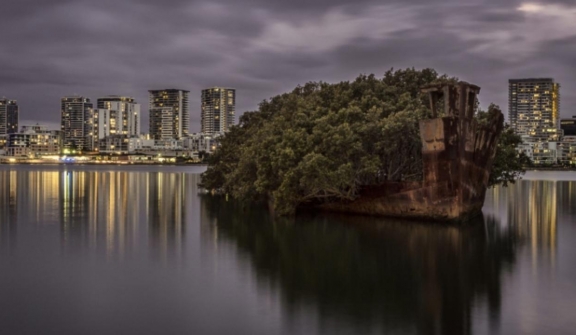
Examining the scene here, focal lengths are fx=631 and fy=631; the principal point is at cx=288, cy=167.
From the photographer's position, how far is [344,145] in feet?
122

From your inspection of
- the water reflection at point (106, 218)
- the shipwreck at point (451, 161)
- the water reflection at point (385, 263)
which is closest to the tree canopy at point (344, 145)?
the water reflection at point (385, 263)

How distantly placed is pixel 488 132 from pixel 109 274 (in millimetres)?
23318

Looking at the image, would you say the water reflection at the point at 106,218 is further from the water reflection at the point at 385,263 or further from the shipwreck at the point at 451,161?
the shipwreck at the point at 451,161

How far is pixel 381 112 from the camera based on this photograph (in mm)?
39938

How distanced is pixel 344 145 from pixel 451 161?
6774mm

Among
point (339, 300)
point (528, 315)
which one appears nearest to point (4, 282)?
point (339, 300)

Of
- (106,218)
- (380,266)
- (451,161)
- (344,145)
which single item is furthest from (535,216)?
(106,218)

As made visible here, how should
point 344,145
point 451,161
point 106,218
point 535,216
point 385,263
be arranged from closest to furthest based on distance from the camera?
1. point 385,263
2. point 451,161
3. point 344,145
4. point 106,218
5. point 535,216

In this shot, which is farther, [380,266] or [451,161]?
[451,161]

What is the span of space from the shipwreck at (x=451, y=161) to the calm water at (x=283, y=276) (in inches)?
61.5

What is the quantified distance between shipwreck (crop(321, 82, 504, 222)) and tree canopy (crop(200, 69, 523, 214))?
10.1 feet

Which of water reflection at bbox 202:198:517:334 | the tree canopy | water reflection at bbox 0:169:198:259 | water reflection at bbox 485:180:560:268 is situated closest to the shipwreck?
water reflection at bbox 202:198:517:334

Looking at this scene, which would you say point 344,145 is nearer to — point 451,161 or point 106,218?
point 451,161

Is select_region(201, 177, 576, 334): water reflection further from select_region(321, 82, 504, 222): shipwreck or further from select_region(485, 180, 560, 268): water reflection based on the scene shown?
select_region(321, 82, 504, 222): shipwreck
